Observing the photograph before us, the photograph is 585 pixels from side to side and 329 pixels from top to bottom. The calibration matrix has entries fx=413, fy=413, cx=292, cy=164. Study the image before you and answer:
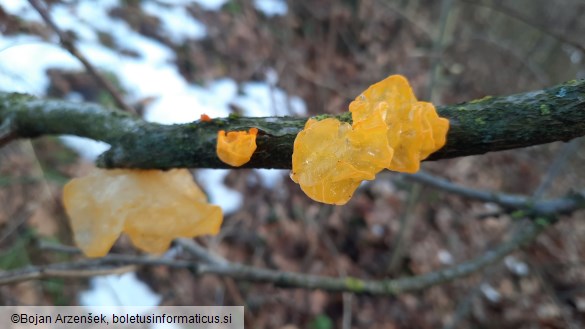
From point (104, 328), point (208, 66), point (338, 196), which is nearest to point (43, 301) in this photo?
point (104, 328)

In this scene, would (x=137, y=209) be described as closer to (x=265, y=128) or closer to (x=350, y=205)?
(x=265, y=128)

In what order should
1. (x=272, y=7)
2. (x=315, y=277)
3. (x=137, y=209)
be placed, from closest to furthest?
(x=137, y=209) < (x=315, y=277) < (x=272, y=7)

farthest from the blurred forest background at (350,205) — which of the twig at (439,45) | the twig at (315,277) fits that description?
the twig at (315,277)

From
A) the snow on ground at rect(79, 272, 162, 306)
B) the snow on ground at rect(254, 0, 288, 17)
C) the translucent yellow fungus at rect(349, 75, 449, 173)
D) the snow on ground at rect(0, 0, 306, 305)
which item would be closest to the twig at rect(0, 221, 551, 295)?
the snow on ground at rect(79, 272, 162, 306)

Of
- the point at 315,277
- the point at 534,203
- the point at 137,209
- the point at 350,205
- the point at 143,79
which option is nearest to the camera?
the point at 137,209

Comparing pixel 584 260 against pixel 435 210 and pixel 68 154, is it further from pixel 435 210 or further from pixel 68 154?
pixel 68 154

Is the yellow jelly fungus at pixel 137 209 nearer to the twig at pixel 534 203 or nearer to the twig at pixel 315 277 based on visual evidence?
the twig at pixel 315 277

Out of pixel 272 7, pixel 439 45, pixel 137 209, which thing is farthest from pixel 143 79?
pixel 137 209
